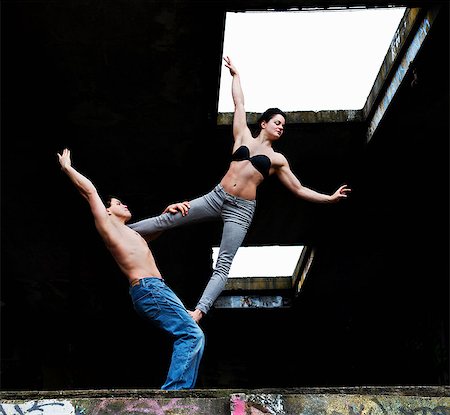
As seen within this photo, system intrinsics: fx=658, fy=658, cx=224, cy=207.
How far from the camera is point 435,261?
36.9ft

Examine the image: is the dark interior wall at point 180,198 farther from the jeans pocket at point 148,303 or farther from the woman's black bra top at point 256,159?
the jeans pocket at point 148,303

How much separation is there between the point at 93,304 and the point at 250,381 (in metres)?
3.77

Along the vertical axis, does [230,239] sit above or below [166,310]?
above

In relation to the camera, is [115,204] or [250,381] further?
[250,381]

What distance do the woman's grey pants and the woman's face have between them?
762mm

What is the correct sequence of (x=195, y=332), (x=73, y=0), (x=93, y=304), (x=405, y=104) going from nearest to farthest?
1. (x=195, y=332)
2. (x=73, y=0)
3. (x=405, y=104)
4. (x=93, y=304)

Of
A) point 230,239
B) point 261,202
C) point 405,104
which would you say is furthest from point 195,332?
point 261,202

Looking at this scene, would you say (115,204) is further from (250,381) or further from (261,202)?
(250,381)

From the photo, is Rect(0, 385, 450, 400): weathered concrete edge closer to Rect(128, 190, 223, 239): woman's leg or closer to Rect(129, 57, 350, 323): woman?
Rect(129, 57, 350, 323): woman

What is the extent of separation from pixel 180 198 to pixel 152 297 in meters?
4.59

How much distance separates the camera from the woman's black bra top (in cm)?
608

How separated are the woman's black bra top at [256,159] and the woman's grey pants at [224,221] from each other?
0.34 meters

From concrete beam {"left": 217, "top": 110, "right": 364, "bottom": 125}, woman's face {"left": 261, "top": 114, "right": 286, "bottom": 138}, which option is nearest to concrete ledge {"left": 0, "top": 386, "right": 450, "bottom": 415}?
woman's face {"left": 261, "top": 114, "right": 286, "bottom": 138}

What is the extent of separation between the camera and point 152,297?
4852mm
